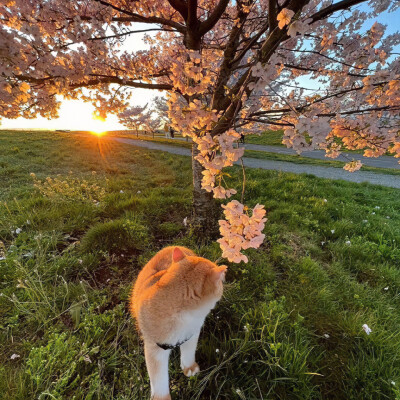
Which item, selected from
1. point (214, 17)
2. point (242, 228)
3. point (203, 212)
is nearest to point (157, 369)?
point (242, 228)

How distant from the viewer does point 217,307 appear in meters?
2.46

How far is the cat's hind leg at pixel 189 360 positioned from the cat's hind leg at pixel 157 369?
0.23 metres

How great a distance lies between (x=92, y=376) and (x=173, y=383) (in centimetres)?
73

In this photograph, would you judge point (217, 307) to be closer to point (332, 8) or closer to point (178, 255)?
point (178, 255)

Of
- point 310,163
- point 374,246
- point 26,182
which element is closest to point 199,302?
point 374,246

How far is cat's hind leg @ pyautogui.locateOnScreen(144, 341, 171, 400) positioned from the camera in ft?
5.06

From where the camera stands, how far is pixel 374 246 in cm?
370

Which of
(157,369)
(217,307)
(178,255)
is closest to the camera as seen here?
(178,255)

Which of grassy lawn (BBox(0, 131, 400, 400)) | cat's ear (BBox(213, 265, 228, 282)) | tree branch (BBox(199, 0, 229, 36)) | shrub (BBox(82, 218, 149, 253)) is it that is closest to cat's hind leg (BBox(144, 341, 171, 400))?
grassy lawn (BBox(0, 131, 400, 400))

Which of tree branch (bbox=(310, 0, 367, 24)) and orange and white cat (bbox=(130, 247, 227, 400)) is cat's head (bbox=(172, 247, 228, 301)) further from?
tree branch (bbox=(310, 0, 367, 24))

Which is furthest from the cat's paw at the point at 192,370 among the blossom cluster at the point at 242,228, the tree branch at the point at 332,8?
the tree branch at the point at 332,8

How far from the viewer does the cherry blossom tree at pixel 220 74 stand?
1494 mm

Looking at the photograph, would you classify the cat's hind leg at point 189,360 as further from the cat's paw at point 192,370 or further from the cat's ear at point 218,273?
the cat's ear at point 218,273

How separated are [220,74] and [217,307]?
343cm
